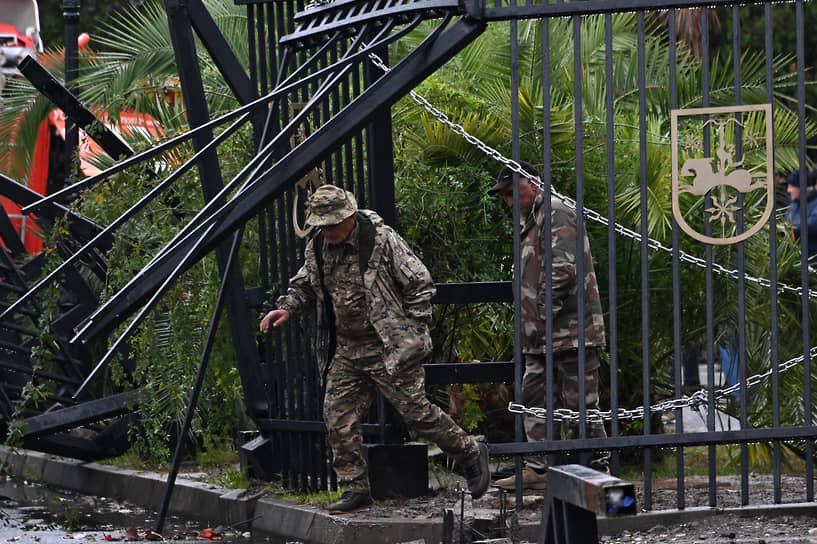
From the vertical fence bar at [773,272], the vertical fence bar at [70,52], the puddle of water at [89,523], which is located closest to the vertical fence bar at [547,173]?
the vertical fence bar at [773,272]

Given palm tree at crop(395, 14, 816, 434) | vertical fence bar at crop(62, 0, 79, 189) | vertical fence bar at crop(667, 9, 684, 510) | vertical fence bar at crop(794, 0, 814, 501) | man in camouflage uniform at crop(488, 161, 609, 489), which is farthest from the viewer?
vertical fence bar at crop(62, 0, 79, 189)

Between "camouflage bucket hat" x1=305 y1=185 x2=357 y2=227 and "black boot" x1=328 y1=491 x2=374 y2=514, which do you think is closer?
"camouflage bucket hat" x1=305 y1=185 x2=357 y2=227

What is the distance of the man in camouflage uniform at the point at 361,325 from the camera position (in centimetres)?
740

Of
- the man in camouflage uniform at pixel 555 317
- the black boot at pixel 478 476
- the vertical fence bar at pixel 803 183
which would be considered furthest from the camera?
the man in camouflage uniform at pixel 555 317

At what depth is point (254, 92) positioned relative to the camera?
817cm

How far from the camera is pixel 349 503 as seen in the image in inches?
295

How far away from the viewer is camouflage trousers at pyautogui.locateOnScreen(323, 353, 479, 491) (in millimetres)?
7426

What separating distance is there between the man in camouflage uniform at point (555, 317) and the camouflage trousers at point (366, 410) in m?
0.46

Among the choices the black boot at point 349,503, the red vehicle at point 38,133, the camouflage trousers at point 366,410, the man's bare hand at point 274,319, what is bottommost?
the black boot at point 349,503

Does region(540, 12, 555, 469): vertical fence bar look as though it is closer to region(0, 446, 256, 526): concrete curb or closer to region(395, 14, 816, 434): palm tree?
region(395, 14, 816, 434): palm tree

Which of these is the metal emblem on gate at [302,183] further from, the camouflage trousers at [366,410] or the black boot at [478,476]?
the black boot at [478,476]

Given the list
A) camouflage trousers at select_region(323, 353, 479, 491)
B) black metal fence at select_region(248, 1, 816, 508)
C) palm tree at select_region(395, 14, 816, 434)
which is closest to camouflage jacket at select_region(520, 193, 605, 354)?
black metal fence at select_region(248, 1, 816, 508)

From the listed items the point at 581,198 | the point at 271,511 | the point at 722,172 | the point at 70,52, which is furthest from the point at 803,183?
the point at 70,52

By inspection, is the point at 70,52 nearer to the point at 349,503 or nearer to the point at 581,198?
the point at 349,503
